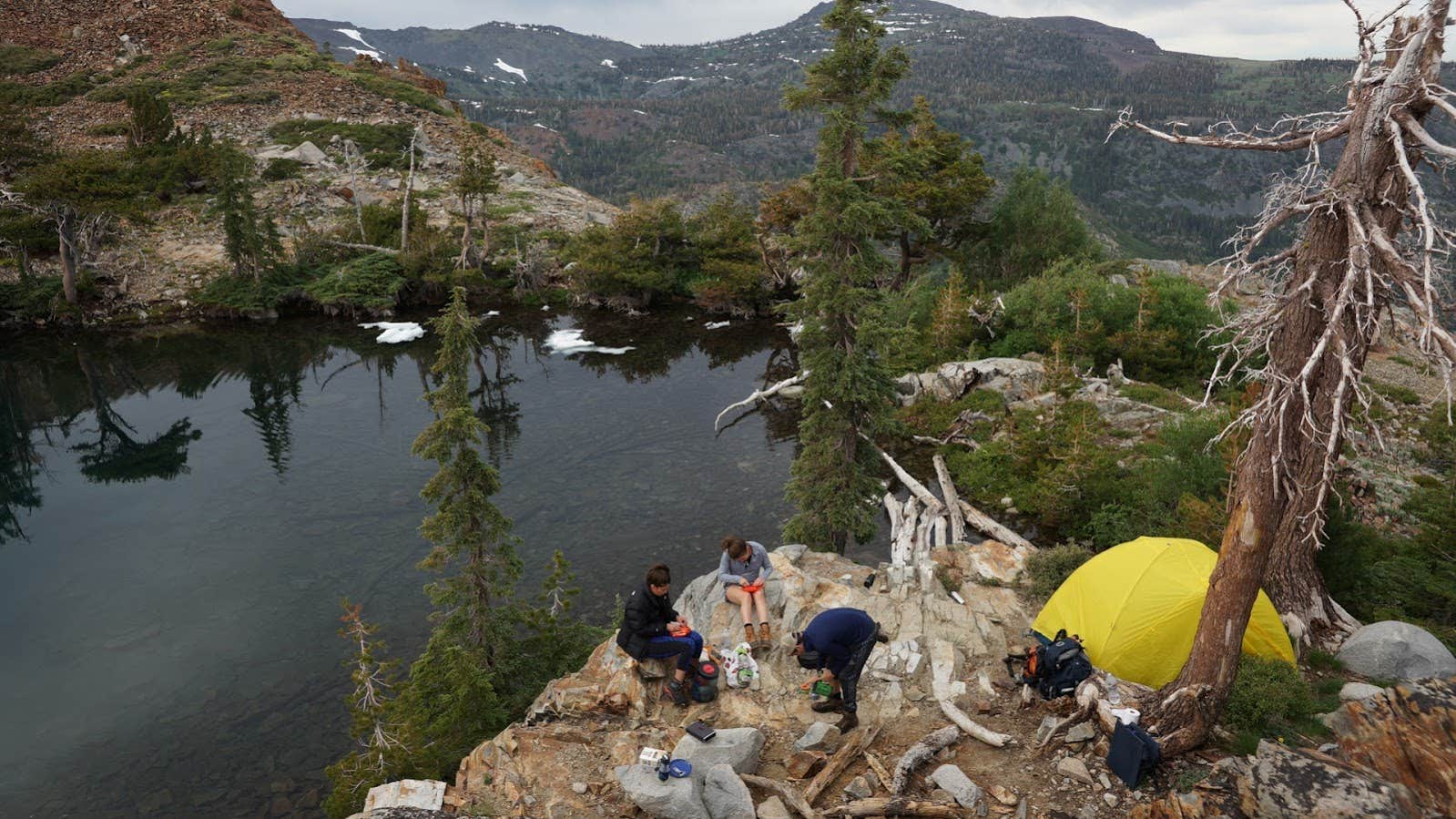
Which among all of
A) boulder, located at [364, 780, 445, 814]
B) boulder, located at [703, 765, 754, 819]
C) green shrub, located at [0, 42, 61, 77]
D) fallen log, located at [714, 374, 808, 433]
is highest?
green shrub, located at [0, 42, 61, 77]

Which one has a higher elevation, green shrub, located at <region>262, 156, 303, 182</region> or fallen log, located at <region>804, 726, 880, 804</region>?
green shrub, located at <region>262, 156, 303, 182</region>

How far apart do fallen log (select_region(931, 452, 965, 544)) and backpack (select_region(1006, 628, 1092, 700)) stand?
651 cm

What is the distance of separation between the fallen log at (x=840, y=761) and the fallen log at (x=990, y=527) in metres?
8.51

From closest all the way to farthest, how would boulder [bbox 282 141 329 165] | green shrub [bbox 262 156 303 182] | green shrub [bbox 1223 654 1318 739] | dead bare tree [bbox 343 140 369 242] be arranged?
green shrub [bbox 1223 654 1318 739]
dead bare tree [bbox 343 140 369 242]
green shrub [bbox 262 156 303 182]
boulder [bbox 282 141 329 165]

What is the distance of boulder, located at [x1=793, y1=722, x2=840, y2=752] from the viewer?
9070mm

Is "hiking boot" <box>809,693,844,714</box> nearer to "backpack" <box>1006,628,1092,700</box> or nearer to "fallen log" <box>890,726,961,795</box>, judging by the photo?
"fallen log" <box>890,726,961,795</box>

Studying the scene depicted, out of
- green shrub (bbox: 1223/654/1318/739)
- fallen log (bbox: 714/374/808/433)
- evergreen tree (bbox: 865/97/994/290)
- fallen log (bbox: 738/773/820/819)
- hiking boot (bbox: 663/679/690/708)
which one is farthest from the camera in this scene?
evergreen tree (bbox: 865/97/994/290)

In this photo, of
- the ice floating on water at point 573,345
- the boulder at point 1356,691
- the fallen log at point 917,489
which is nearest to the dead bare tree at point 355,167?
the ice floating on water at point 573,345

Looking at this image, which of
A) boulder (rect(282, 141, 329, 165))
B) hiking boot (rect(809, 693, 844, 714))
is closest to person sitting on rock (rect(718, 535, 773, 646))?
hiking boot (rect(809, 693, 844, 714))

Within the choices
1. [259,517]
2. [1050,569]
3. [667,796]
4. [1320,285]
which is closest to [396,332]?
[259,517]

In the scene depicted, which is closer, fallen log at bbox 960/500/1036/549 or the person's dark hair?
the person's dark hair

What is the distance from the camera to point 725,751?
27.6 feet

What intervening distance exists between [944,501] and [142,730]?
18269 millimetres

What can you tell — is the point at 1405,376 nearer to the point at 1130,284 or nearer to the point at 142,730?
the point at 1130,284
